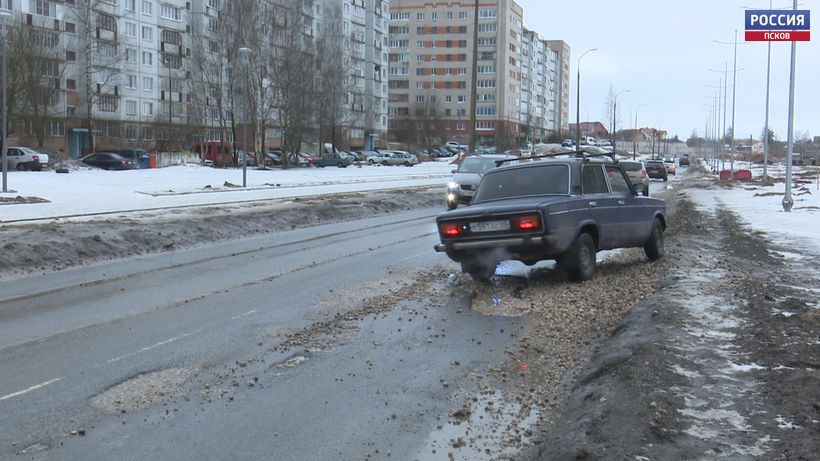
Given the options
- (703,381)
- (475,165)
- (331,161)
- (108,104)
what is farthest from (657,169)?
(108,104)

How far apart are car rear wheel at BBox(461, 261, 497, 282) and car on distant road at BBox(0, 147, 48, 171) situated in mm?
44612

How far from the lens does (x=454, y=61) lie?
464 ft

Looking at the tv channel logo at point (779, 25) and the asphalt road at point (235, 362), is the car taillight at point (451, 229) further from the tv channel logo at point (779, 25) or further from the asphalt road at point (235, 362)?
the tv channel logo at point (779, 25)

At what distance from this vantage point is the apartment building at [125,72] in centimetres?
5978

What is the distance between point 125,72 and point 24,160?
28.5m

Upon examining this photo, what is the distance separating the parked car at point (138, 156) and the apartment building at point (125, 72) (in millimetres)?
5511

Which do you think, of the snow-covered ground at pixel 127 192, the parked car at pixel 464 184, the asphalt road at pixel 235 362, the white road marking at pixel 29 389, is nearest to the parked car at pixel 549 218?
the asphalt road at pixel 235 362

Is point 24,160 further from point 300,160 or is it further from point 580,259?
point 580,259

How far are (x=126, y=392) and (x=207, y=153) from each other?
198 feet

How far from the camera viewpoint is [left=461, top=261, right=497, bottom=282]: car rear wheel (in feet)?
33.4

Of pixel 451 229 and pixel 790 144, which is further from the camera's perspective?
pixel 790 144

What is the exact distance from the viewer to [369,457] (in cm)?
457

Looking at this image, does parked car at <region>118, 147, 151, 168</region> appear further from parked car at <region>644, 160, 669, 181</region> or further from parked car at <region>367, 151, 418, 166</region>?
parked car at <region>644, 160, 669, 181</region>

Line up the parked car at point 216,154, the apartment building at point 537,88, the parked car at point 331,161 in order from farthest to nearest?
the apartment building at point 537,88 → the parked car at point 331,161 → the parked car at point 216,154
